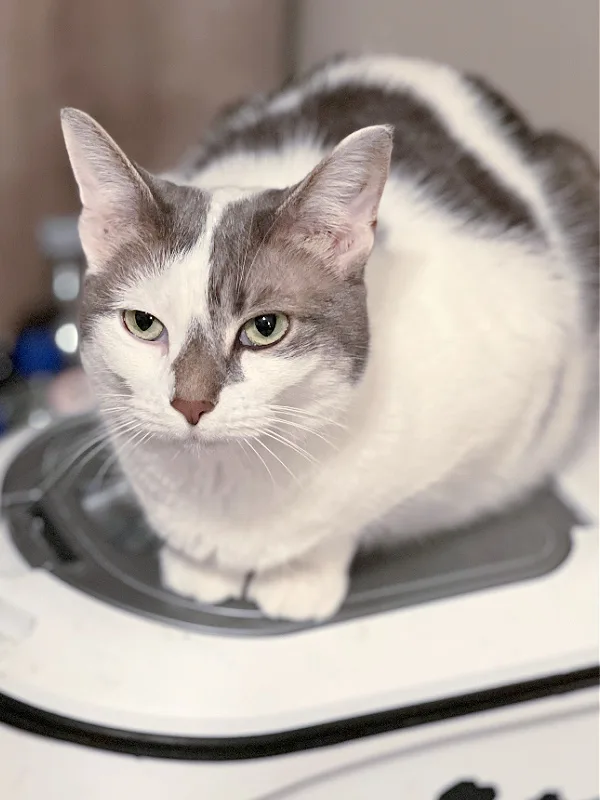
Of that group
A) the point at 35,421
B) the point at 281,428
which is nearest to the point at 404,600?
the point at 281,428

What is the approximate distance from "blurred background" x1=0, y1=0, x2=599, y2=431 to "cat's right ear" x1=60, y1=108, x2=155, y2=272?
1.93 ft

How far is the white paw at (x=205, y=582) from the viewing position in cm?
84

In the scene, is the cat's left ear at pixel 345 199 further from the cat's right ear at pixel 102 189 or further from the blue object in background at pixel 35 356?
the blue object in background at pixel 35 356

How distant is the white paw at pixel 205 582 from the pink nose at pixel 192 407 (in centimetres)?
27

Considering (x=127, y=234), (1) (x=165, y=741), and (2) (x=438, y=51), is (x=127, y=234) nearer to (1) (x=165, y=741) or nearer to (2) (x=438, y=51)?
(1) (x=165, y=741)

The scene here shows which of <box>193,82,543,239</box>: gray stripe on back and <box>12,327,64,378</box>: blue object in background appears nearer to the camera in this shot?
<box>193,82,543,239</box>: gray stripe on back

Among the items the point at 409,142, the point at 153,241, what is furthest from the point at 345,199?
the point at 409,142

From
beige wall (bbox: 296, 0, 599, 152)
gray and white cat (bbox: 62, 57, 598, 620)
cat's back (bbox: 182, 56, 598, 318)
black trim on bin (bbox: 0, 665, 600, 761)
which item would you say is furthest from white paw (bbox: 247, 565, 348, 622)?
beige wall (bbox: 296, 0, 599, 152)

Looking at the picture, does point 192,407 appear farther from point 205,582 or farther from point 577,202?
point 577,202

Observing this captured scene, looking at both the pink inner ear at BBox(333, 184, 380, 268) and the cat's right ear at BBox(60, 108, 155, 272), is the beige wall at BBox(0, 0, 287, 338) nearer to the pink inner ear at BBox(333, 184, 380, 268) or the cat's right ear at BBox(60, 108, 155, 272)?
the cat's right ear at BBox(60, 108, 155, 272)

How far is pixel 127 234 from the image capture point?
2.22 ft

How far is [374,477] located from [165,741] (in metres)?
0.30

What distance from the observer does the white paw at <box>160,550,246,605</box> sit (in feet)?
2.76

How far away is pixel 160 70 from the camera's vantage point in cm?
130
